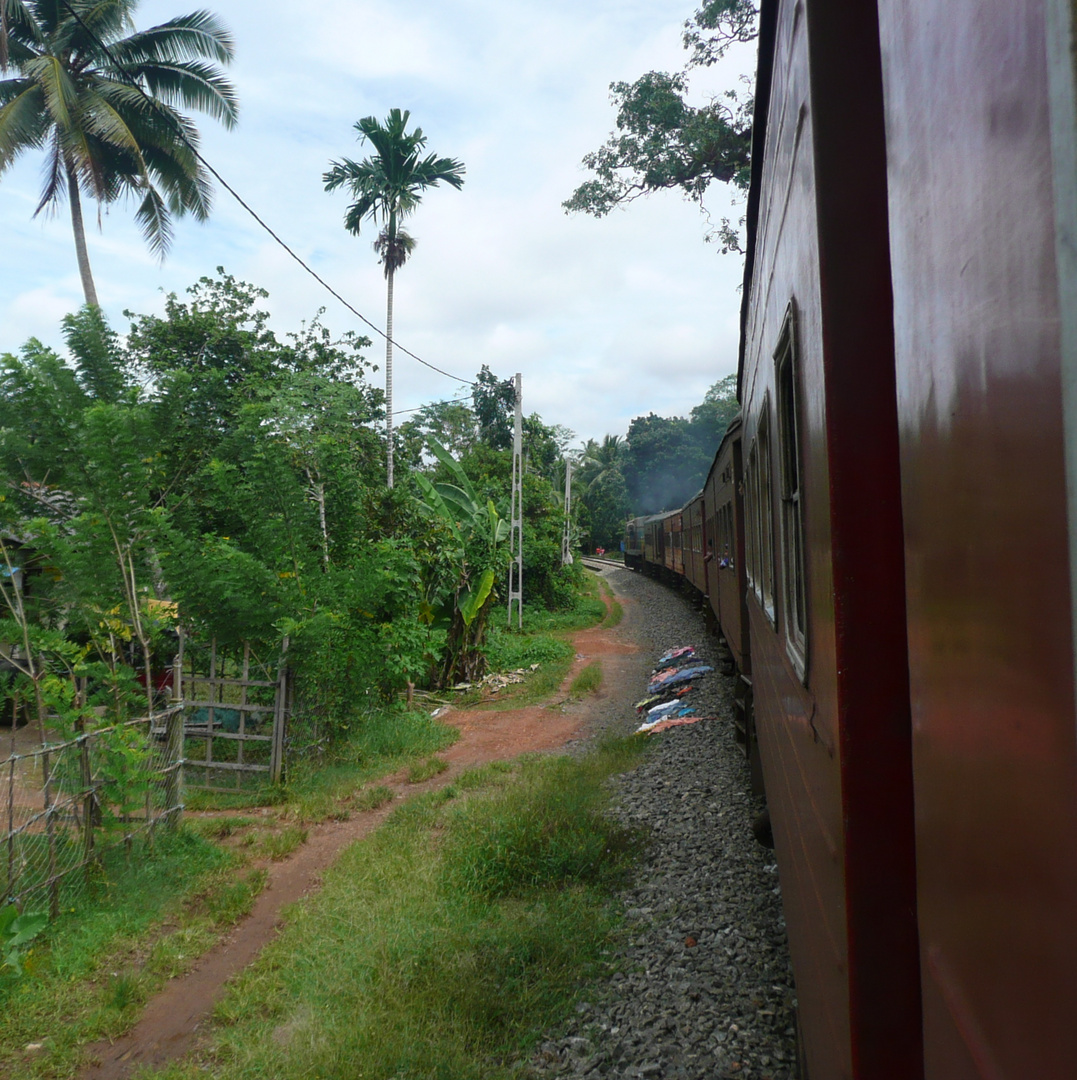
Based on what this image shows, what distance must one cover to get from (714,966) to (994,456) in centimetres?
397

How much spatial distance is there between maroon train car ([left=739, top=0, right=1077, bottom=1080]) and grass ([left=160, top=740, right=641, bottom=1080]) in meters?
2.42

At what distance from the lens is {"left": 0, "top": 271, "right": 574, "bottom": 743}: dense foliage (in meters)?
5.87

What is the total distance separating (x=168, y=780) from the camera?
6543mm

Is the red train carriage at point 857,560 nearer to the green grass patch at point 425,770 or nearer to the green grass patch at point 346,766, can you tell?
the green grass patch at point 346,766

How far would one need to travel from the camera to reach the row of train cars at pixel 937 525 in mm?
617

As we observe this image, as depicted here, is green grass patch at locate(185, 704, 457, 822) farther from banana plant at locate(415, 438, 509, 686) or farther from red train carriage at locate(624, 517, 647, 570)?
red train carriage at locate(624, 517, 647, 570)

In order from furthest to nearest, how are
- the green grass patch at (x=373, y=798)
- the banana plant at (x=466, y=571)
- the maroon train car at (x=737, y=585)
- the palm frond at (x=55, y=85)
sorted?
the palm frond at (x=55, y=85), the banana plant at (x=466, y=571), the green grass patch at (x=373, y=798), the maroon train car at (x=737, y=585)

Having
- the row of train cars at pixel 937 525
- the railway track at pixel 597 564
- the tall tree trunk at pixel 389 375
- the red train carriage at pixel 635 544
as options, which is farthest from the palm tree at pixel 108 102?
the railway track at pixel 597 564

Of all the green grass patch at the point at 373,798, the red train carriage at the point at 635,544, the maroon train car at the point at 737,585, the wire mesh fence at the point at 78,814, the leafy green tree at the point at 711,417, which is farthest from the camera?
the leafy green tree at the point at 711,417

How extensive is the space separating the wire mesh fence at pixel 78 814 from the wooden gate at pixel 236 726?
1874 mm

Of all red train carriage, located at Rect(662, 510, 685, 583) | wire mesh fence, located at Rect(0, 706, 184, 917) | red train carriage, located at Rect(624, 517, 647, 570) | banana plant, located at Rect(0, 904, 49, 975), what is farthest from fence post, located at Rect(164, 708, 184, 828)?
red train carriage, located at Rect(624, 517, 647, 570)

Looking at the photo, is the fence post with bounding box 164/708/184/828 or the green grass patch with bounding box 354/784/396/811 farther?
the green grass patch with bounding box 354/784/396/811

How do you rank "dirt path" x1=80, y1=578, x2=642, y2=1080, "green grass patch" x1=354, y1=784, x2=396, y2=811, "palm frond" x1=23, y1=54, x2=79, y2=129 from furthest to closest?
"palm frond" x1=23, y1=54, x2=79, y2=129 < "green grass patch" x1=354, y1=784, x2=396, y2=811 < "dirt path" x1=80, y1=578, x2=642, y2=1080

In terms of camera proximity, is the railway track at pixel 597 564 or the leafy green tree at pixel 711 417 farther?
the leafy green tree at pixel 711 417
